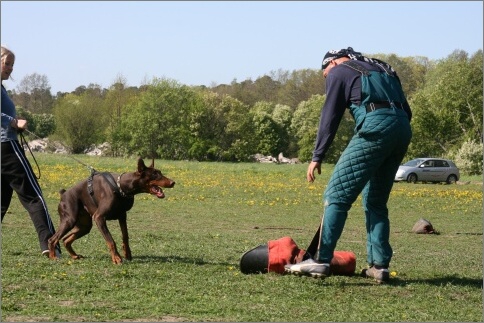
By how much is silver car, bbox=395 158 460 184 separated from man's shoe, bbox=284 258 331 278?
3757 cm

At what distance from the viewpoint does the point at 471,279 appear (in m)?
8.34

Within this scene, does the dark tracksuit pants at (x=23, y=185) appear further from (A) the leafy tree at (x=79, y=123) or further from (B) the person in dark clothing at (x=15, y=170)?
(A) the leafy tree at (x=79, y=123)

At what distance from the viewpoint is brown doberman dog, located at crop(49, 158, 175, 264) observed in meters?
8.89

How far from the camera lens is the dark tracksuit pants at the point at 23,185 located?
29.9ft

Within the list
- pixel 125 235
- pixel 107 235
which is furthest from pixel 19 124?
pixel 125 235

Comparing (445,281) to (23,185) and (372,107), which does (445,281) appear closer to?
(372,107)

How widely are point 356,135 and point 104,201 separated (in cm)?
305

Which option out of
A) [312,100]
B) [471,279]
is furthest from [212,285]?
[312,100]

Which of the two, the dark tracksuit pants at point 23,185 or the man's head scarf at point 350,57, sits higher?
the man's head scarf at point 350,57

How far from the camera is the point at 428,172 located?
45.0 metres

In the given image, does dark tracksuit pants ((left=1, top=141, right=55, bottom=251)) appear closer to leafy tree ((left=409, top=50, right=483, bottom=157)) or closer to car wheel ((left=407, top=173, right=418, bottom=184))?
car wheel ((left=407, top=173, right=418, bottom=184))

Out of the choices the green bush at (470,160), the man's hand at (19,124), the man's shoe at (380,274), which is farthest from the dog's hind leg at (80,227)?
the green bush at (470,160)

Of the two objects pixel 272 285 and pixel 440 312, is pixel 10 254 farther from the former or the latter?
pixel 440 312

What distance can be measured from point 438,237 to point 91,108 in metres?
79.6
